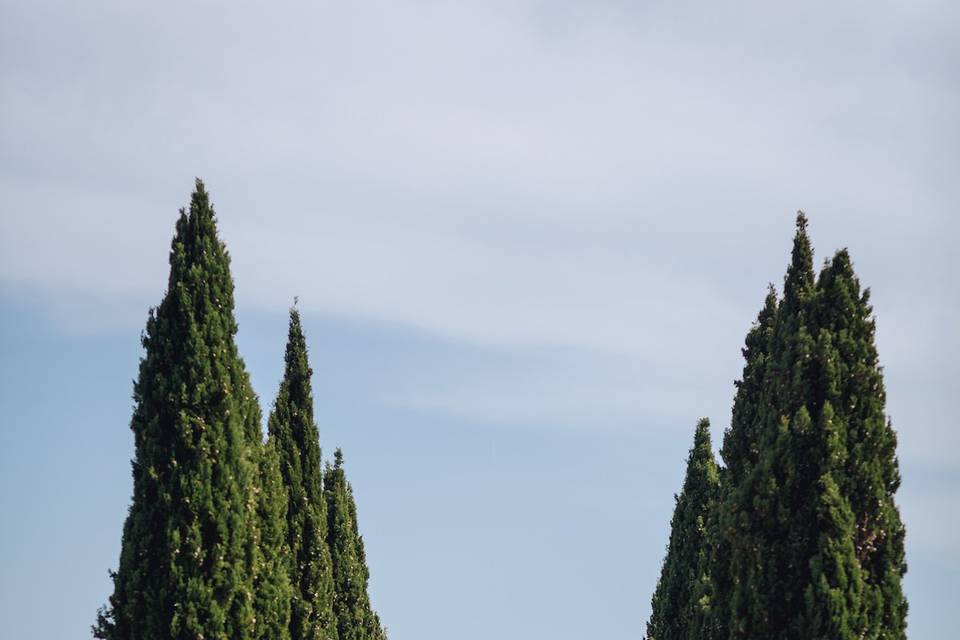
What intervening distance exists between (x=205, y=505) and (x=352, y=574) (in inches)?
559

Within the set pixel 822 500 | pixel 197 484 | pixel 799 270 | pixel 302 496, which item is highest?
pixel 799 270

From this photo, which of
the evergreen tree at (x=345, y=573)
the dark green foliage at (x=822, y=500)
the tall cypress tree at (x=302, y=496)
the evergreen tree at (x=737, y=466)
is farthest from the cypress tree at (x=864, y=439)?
the evergreen tree at (x=345, y=573)

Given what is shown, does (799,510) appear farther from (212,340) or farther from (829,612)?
(212,340)

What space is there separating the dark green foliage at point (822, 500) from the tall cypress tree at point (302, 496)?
12.0 m

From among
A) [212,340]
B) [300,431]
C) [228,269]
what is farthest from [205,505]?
[300,431]

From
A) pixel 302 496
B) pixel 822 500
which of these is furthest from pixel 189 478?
pixel 822 500

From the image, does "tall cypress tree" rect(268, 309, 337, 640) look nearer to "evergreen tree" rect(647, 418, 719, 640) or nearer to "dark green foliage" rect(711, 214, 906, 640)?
"evergreen tree" rect(647, 418, 719, 640)

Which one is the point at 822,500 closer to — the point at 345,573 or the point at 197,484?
the point at 197,484

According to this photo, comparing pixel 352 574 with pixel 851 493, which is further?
pixel 352 574

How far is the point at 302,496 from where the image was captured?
94.6ft

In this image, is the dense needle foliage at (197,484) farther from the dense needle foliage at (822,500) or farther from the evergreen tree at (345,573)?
the evergreen tree at (345,573)

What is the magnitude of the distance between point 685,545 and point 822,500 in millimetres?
11971

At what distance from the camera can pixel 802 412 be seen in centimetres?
1814

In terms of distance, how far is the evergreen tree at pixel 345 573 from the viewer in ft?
108
